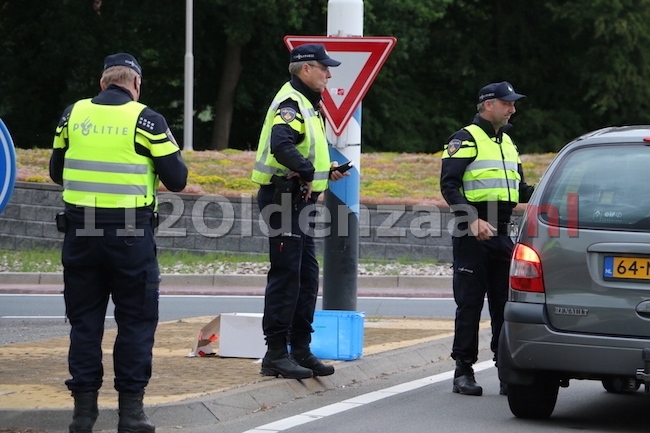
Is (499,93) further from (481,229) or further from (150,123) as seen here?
(150,123)

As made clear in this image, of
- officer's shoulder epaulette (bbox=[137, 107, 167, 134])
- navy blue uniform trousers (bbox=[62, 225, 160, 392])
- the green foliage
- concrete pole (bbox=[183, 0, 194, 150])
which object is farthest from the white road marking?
the green foliage

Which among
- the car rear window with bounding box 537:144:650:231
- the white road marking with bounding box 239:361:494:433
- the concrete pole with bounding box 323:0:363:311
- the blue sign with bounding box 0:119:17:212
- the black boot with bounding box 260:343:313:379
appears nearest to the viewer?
the blue sign with bounding box 0:119:17:212

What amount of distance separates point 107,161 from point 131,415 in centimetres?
126

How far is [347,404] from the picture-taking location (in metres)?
7.89

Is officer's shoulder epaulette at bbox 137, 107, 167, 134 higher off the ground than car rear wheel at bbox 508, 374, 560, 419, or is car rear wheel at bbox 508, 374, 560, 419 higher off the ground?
officer's shoulder epaulette at bbox 137, 107, 167, 134

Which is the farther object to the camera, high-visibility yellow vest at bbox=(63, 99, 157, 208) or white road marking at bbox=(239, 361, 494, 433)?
white road marking at bbox=(239, 361, 494, 433)

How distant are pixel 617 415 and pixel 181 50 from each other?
3274 centimetres

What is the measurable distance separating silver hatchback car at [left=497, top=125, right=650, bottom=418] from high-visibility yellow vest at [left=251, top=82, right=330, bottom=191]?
144 centimetres

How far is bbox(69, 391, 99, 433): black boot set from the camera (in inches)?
252

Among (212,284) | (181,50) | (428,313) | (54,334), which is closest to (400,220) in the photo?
(212,284)

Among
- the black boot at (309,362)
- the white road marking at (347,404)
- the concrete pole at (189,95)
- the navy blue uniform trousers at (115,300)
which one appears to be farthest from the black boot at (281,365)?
the concrete pole at (189,95)

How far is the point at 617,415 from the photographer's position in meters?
7.80

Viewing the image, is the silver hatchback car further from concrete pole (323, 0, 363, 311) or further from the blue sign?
the blue sign

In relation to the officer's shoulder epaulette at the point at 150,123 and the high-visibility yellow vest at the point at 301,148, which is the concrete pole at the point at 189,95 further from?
the officer's shoulder epaulette at the point at 150,123
